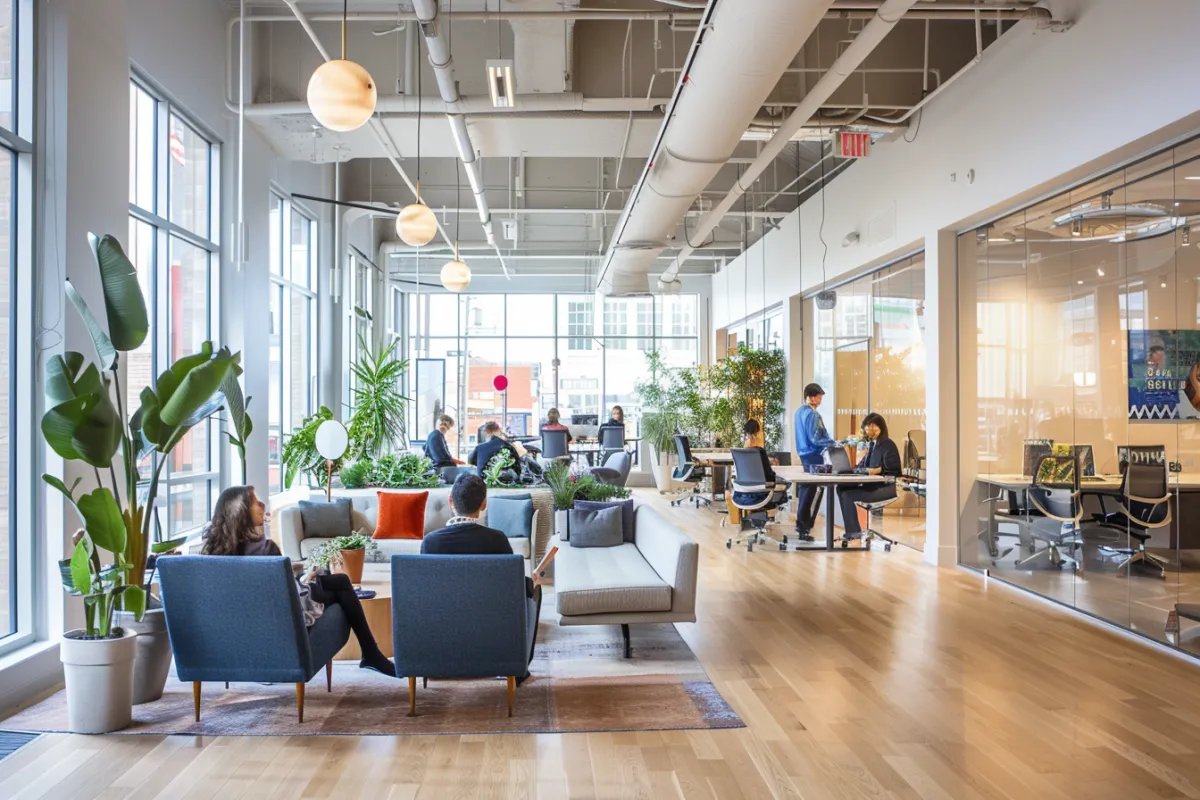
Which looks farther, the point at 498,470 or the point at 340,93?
the point at 498,470

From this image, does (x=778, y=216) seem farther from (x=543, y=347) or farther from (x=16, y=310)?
(x=16, y=310)

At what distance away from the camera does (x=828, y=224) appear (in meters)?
11.1

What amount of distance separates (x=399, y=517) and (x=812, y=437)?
15.5ft

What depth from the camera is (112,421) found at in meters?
4.12

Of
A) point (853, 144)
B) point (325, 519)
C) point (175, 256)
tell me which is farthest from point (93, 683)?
point (853, 144)

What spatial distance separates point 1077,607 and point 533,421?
46.9ft

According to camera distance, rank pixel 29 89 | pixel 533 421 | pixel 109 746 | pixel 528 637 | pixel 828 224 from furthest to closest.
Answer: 1. pixel 533 421
2. pixel 828 224
3. pixel 29 89
4. pixel 528 637
5. pixel 109 746

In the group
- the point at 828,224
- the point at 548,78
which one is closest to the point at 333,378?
the point at 548,78

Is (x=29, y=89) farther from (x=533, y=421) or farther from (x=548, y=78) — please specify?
(x=533, y=421)

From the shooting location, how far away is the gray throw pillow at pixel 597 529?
6.96 meters

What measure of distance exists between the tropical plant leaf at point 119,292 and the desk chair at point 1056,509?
237 inches

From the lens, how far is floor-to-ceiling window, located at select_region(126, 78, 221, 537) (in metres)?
6.75

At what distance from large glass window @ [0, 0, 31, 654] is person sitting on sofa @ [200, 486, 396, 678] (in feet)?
4.31

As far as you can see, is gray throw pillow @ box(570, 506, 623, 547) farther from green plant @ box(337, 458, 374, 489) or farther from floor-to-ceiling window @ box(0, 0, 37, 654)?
floor-to-ceiling window @ box(0, 0, 37, 654)
